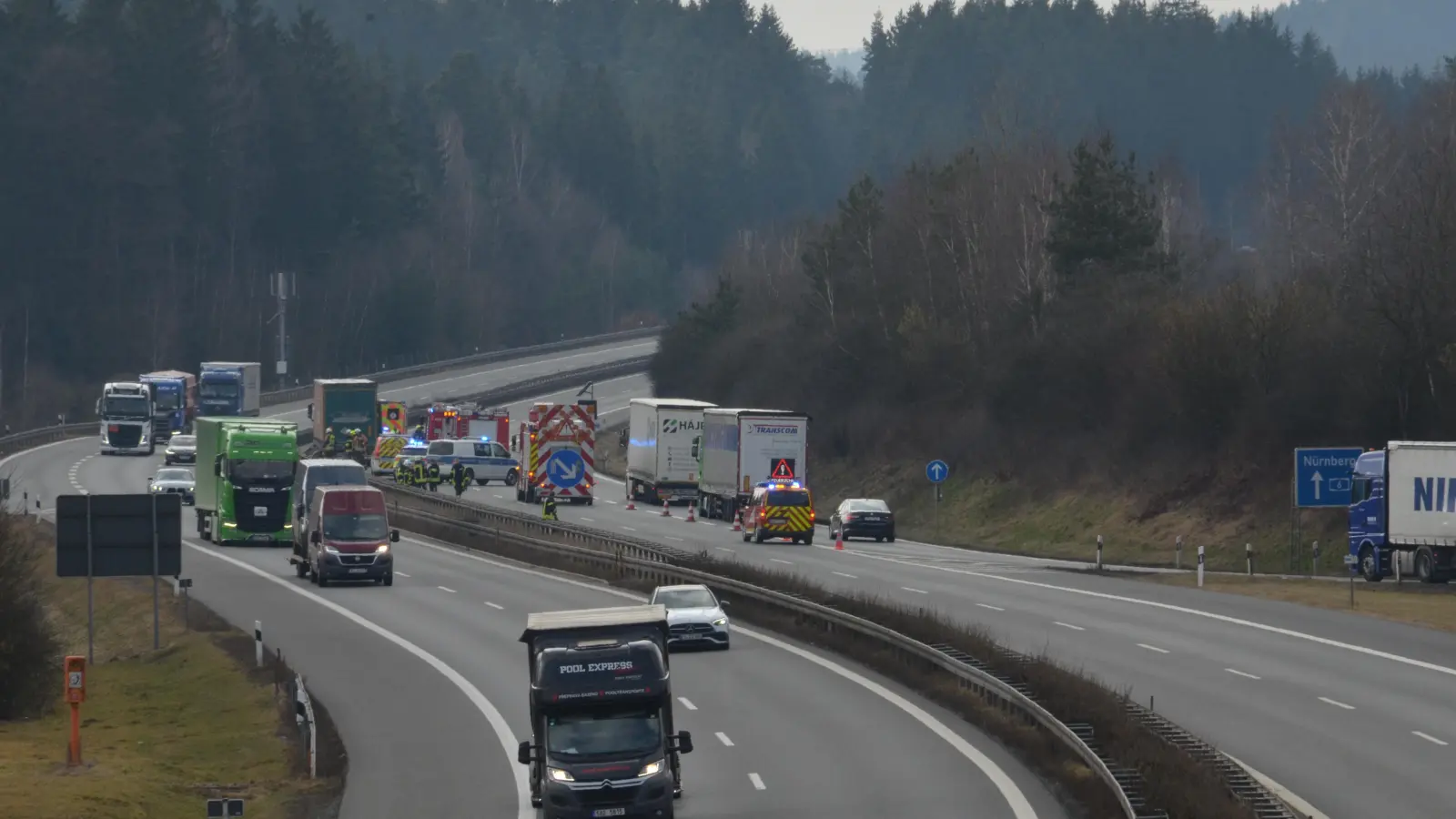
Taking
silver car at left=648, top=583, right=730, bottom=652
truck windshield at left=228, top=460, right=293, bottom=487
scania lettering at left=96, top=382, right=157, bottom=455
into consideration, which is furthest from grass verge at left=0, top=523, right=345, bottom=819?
scania lettering at left=96, top=382, right=157, bottom=455

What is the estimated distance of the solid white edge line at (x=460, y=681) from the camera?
2373 cm

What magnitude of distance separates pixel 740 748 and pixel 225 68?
430 ft

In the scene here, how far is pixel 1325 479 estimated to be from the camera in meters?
47.5

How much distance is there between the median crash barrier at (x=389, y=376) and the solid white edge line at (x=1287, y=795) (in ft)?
275

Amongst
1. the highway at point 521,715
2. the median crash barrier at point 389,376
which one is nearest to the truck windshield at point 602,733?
the highway at point 521,715

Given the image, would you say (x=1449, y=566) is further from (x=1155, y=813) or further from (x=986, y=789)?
(x=1155, y=813)

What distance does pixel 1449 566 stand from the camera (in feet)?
150

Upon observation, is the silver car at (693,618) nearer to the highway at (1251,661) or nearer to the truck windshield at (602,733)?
the highway at (1251,661)

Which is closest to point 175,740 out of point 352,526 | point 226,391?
point 352,526

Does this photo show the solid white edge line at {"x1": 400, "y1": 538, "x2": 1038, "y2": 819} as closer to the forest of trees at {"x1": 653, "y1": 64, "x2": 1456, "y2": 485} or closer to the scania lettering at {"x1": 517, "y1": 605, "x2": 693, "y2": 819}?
the scania lettering at {"x1": 517, "y1": 605, "x2": 693, "y2": 819}

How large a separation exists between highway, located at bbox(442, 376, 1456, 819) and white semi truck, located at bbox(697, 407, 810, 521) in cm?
1266

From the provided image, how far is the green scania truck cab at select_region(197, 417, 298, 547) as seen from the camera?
5753cm

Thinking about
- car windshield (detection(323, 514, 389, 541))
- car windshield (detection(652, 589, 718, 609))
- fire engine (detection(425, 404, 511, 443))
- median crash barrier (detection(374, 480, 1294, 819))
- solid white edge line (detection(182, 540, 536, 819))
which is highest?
fire engine (detection(425, 404, 511, 443))

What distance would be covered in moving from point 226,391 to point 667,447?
36846 mm
